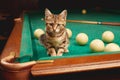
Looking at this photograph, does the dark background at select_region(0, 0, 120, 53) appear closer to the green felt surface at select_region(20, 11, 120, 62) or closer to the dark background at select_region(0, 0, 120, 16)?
the dark background at select_region(0, 0, 120, 16)

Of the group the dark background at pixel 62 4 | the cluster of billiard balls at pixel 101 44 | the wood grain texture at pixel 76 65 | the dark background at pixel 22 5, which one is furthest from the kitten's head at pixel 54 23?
the dark background at pixel 62 4

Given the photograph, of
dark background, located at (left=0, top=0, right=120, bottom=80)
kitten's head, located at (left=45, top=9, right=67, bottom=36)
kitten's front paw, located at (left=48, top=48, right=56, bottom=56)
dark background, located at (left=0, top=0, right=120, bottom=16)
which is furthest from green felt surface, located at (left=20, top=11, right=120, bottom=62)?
dark background, located at (left=0, top=0, right=120, bottom=16)

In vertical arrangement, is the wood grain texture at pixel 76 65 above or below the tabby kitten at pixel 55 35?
below

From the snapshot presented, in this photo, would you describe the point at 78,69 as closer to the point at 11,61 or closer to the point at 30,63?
the point at 30,63

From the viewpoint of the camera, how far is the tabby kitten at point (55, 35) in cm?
174

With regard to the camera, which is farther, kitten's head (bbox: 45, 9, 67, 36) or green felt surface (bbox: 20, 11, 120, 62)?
kitten's head (bbox: 45, 9, 67, 36)

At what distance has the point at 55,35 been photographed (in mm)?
1773

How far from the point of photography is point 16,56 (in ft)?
4.55

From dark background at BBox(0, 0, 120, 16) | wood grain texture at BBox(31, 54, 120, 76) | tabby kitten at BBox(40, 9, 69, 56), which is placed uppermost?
dark background at BBox(0, 0, 120, 16)

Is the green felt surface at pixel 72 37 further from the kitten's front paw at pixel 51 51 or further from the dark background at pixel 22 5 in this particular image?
the dark background at pixel 22 5

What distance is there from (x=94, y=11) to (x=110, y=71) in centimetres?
251

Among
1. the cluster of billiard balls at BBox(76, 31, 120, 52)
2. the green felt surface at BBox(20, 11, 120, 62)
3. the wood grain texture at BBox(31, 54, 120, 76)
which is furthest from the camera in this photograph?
the cluster of billiard balls at BBox(76, 31, 120, 52)

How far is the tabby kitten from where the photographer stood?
1742 mm

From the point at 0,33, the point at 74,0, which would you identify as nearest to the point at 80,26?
the point at 0,33
